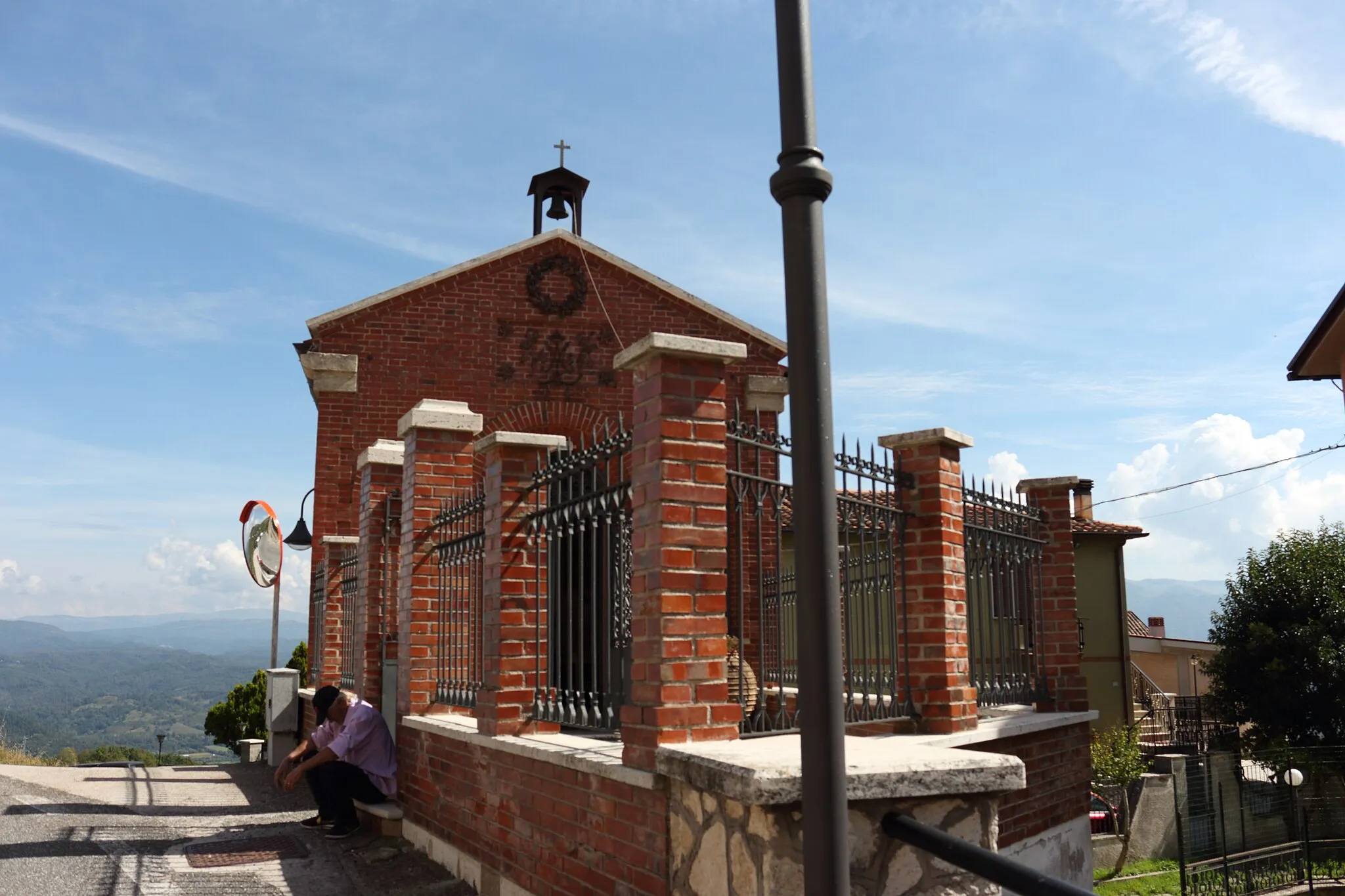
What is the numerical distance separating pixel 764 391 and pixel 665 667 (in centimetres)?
1088

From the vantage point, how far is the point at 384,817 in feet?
25.6

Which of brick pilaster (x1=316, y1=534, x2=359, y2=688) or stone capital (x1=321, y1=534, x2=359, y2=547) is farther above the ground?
stone capital (x1=321, y1=534, x2=359, y2=547)

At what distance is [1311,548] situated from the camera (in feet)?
65.3

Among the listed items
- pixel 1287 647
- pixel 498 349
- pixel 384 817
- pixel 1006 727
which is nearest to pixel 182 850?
pixel 384 817

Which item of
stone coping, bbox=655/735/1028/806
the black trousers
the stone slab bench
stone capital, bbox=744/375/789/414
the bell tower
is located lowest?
the stone slab bench

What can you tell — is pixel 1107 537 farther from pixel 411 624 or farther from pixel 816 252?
pixel 816 252

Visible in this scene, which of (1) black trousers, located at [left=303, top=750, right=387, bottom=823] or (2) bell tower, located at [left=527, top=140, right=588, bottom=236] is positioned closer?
(1) black trousers, located at [left=303, top=750, right=387, bottom=823]

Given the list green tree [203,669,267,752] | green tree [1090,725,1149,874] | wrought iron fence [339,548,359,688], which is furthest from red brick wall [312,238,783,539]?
green tree [1090,725,1149,874]

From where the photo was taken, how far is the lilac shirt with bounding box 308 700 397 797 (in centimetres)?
791

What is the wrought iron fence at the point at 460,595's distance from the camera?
6.97 metres

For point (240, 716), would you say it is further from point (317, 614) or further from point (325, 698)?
point (325, 698)

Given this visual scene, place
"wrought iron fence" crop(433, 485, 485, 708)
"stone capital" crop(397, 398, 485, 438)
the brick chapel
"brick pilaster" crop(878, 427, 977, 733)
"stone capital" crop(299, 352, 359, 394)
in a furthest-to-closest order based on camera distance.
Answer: "stone capital" crop(299, 352, 359, 394) → "stone capital" crop(397, 398, 485, 438) → "wrought iron fence" crop(433, 485, 485, 708) → "brick pilaster" crop(878, 427, 977, 733) → the brick chapel

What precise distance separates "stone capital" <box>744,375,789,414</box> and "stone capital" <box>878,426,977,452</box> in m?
8.32

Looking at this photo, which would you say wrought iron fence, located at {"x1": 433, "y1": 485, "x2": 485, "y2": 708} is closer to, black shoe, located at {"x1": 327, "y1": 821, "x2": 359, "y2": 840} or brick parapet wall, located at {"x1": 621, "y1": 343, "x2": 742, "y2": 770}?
black shoe, located at {"x1": 327, "y1": 821, "x2": 359, "y2": 840}
